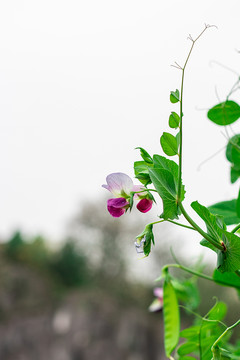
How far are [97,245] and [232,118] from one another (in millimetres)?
8694

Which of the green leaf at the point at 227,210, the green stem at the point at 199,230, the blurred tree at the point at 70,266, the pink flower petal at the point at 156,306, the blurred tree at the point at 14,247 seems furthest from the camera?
the blurred tree at the point at 14,247

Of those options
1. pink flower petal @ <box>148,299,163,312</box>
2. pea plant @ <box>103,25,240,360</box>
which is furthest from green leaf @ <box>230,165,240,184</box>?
pink flower petal @ <box>148,299,163,312</box>

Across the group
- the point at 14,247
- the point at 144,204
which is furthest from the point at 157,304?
the point at 14,247

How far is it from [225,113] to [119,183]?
0.26 feet

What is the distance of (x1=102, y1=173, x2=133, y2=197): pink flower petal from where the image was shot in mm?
252

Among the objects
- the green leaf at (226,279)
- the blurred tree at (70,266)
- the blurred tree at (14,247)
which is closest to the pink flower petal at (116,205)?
the green leaf at (226,279)

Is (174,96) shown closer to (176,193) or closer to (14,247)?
(176,193)

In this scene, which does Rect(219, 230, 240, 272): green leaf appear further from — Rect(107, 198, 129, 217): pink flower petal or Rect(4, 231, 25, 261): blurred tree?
Rect(4, 231, 25, 261): blurred tree

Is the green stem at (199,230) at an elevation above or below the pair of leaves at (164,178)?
below

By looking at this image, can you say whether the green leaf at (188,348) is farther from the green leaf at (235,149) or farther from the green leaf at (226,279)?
the green leaf at (235,149)

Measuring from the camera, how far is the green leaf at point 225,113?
26 centimetres

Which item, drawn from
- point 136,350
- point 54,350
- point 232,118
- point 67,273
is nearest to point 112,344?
point 136,350

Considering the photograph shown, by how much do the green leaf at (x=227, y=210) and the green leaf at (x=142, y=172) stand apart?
0.35 feet

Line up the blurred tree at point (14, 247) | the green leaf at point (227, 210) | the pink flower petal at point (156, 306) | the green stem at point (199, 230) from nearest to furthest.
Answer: the green stem at point (199, 230) < the green leaf at point (227, 210) < the pink flower petal at point (156, 306) < the blurred tree at point (14, 247)
